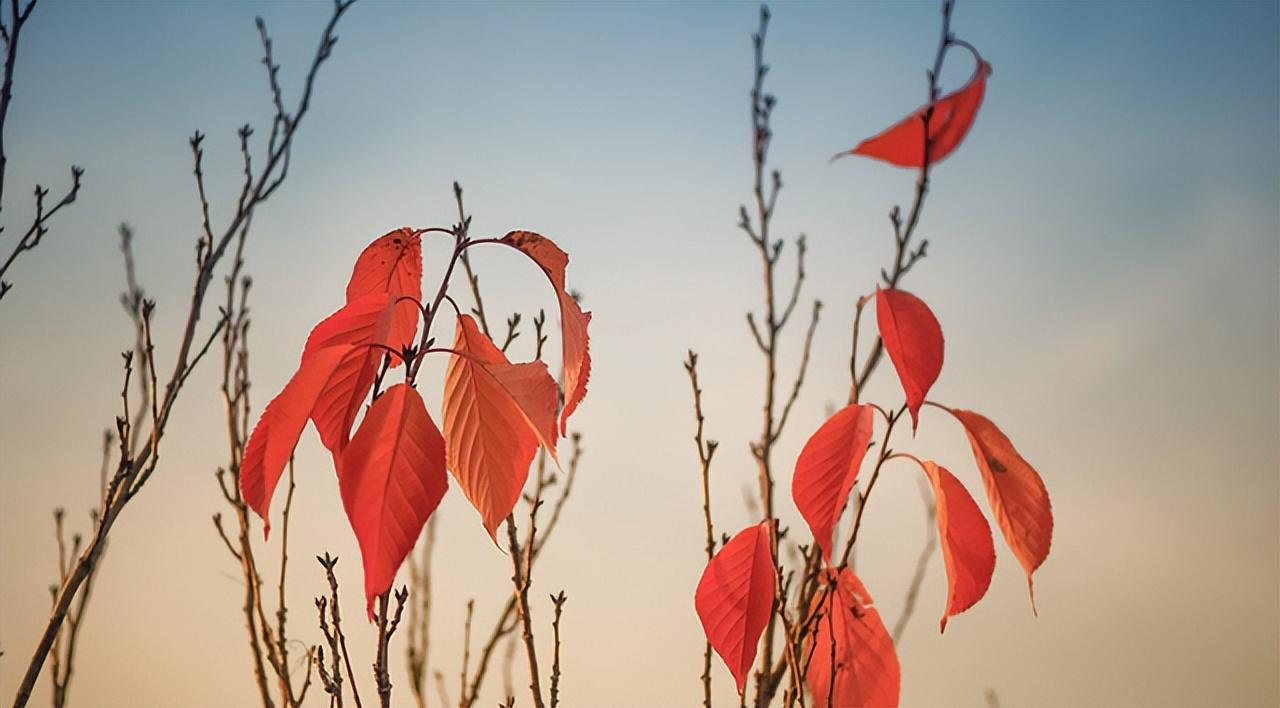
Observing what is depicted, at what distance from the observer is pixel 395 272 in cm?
81

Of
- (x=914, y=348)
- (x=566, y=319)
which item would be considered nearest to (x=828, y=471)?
(x=914, y=348)

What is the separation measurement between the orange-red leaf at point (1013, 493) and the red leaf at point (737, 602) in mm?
211

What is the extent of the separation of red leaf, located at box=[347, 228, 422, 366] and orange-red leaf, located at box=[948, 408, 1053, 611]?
19.8 inches

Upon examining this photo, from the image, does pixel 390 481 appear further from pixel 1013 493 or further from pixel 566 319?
pixel 1013 493

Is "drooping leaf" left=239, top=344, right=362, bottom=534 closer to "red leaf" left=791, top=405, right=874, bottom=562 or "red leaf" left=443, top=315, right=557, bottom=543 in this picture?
"red leaf" left=443, top=315, right=557, bottom=543

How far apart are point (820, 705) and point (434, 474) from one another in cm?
54

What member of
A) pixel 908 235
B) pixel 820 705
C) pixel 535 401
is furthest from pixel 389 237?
pixel 820 705

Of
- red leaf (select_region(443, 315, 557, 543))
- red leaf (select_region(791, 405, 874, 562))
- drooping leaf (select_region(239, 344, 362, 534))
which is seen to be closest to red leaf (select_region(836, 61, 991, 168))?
red leaf (select_region(791, 405, 874, 562))

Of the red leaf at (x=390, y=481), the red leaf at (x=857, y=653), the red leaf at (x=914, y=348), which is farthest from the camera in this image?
the red leaf at (x=857, y=653)

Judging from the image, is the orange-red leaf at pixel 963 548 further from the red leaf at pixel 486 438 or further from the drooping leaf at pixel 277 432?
the drooping leaf at pixel 277 432

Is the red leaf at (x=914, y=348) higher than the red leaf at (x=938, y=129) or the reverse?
the reverse

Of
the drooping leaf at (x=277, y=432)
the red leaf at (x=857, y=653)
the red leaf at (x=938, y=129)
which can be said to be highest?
the red leaf at (x=938, y=129)

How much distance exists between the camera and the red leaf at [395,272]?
2.62 feet

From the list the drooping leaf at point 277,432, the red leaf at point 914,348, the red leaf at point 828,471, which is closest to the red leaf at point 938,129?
the red leaf at point 914,348
